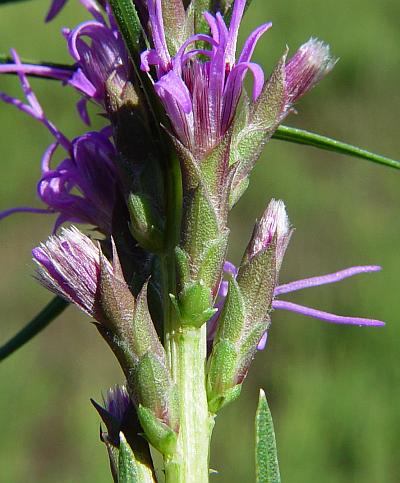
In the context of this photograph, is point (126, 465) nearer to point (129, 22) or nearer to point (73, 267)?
point (73, 267)

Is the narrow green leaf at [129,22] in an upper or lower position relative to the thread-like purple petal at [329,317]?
upper

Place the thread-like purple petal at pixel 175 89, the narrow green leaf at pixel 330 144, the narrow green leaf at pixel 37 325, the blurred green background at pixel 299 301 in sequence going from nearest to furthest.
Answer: the thread-like purple petal at pixel 175 89 → the narrow green leaf at pixel 330 144 → the narrow green leaf at pixel 37 325 → the blurred green background at pixel 299 301

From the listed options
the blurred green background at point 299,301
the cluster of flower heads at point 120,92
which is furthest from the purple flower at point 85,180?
the blurred green background at point 299,301

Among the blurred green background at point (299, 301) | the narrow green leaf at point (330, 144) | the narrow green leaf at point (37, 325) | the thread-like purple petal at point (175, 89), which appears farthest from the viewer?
the blurred green background at point (299, 301)

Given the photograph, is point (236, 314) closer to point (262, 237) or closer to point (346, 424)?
point (262, 237)

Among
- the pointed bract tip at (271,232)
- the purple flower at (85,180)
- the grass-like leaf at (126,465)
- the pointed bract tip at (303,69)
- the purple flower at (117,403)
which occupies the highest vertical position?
the pointed bract tip at (303,69)

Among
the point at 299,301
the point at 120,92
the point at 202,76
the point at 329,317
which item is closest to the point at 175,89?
the point at 202,76

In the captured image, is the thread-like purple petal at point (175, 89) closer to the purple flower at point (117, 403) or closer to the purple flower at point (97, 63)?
the purple flower at point (97, 63)
